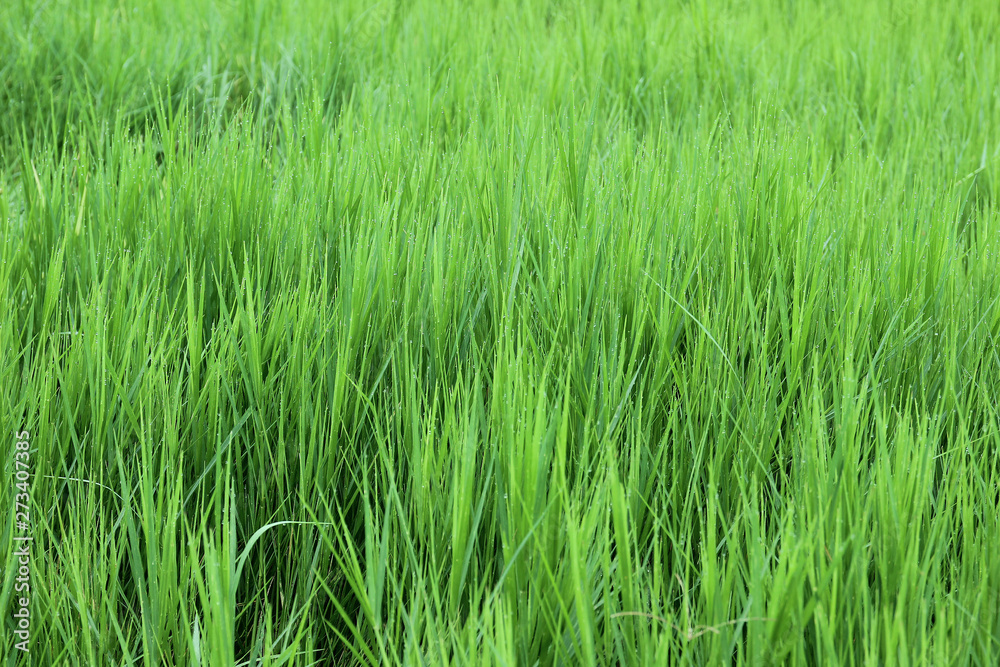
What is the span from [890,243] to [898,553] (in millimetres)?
725

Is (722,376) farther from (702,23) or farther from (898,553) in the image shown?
(702,23)

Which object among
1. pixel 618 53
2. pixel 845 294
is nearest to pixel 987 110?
pixel 618 53

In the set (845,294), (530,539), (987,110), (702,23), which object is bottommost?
(530,539)

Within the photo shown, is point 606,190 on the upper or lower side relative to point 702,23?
lower

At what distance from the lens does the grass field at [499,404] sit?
0.75 meters

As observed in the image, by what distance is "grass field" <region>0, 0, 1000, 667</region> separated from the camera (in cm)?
75

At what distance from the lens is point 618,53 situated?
2.14 meters

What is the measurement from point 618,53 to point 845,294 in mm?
1225

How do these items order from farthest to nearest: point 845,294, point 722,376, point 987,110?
point 987,110 < point 845,294 < point 722,376

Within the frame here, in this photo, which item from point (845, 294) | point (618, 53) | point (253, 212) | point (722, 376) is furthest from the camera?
point (618, 53)

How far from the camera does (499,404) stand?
895 mm

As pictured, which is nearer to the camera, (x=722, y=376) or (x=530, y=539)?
(x=530, y=539)

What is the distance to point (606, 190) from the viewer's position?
1.30m

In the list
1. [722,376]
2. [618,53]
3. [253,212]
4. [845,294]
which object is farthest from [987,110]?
[253,212]
